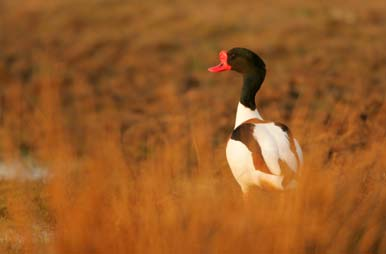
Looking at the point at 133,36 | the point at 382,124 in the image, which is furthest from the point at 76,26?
the point at 382,124

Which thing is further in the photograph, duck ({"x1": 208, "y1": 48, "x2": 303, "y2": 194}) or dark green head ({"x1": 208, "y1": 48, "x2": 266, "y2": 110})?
dark green head ({"x1": 208, "y1": 48, "x2": 266, "y2": 110})

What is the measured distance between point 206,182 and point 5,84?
8291mm

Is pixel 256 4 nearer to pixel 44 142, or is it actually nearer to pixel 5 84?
pixel 5 84

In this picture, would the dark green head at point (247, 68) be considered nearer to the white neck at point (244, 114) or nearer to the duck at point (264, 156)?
the white neck at point (244, 114)

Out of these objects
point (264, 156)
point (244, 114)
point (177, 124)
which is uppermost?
point (264, 156)

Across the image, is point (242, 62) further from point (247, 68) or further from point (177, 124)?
point (177, 124)

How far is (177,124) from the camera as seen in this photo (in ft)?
29.3

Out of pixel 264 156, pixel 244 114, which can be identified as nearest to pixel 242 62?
pixel 244 114

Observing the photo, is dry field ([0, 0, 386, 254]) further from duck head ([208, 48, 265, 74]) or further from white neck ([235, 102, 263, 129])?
duck head ([208, 48, 265, 74])

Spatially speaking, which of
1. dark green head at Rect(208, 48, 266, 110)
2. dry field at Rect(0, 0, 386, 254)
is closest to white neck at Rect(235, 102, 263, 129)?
dark green head at Rect(208, 48, 266, 110)

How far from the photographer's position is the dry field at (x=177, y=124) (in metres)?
6.12

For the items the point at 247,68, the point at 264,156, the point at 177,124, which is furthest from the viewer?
the point at 177,124

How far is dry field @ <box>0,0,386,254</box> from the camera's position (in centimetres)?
612

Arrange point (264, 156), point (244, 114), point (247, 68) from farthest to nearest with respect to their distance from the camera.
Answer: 1. point (247, 68)
2. point (244, 114)
3. point (264, 156)
